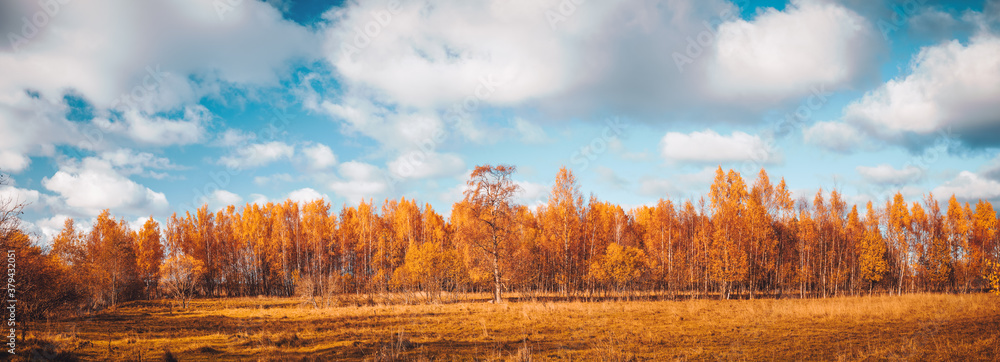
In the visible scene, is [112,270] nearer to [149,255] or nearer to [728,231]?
[149,255]

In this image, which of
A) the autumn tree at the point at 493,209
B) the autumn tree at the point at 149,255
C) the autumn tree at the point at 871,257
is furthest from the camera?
the autumn tree at the point at 149,255

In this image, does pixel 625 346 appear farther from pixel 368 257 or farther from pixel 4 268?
pixel 368 257

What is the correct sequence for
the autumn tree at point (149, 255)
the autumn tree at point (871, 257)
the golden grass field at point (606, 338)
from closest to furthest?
the golden grass field at point (606, 338), the autumn tree at point (871, 257), the autumn tree at point (149, 255)

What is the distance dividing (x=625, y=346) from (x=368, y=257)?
59.1 m

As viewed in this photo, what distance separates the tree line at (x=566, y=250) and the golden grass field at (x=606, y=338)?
47.8 ft

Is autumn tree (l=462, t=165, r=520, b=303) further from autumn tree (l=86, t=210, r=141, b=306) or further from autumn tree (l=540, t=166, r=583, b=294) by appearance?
autumn tree (l=86, t=210, r=141, b=306)

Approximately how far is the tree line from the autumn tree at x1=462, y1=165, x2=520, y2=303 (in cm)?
9

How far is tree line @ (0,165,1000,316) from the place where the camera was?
38969 mm

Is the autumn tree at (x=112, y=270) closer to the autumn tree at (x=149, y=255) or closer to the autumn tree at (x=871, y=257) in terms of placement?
the autumn tree at (x=149, y=255)

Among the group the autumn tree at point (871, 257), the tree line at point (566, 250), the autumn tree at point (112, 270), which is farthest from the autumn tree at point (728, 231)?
the autumn tree at point (112, 270)

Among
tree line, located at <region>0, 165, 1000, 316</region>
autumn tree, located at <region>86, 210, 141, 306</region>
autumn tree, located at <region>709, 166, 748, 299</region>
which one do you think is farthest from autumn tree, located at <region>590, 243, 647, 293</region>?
autumn tree, located at <region>86, 210, 141, 306</region>

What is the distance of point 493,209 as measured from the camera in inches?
1404

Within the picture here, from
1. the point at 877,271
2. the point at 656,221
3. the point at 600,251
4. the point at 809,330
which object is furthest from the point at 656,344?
the point at 877,271

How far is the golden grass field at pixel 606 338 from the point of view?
12356mm
